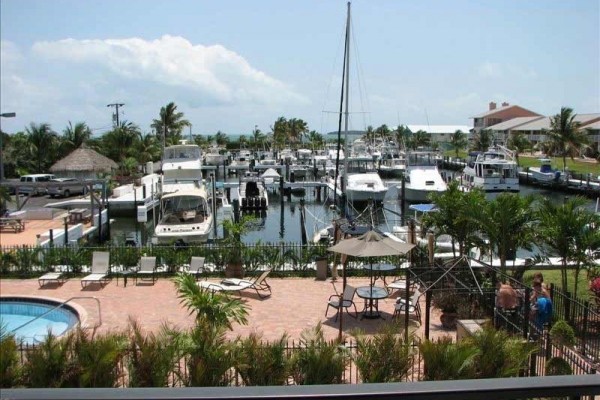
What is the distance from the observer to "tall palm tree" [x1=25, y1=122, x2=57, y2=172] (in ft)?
191

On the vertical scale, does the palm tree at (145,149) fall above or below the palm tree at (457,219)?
above

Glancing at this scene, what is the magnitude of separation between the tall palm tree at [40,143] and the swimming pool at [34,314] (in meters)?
45.7

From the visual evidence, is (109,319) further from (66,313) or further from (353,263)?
(353,263)

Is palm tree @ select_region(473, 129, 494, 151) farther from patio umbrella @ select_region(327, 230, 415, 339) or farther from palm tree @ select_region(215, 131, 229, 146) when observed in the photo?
patio umbrella @ select_region(327, 230, 415, 339)

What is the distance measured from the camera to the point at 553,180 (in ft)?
201

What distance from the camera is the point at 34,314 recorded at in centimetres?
1619

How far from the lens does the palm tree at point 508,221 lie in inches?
573

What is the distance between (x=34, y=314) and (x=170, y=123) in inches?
2660

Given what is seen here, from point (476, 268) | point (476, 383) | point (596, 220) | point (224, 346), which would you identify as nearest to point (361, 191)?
point (476, 268)

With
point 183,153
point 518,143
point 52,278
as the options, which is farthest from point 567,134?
point 52,278

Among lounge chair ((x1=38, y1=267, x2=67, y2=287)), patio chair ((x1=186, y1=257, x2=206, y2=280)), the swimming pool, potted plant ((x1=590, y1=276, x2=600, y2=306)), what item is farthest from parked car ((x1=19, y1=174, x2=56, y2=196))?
potted plant ((x1=590, y1=276, x2=600, y2=306))

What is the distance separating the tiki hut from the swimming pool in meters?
32.8

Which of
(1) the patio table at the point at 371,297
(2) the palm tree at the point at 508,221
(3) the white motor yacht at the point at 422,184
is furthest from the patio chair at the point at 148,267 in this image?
(3) the white motor yacht at the point at 422,184

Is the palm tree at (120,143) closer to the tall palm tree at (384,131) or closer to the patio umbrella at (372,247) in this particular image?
the patio umbrella at (372,247)
